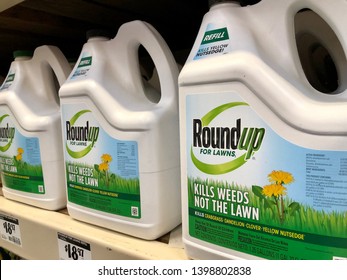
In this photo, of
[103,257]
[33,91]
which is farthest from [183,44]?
[103,257]

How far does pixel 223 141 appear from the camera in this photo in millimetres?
428

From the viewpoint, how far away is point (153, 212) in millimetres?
530

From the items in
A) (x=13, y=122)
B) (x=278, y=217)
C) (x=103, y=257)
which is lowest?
(x=103, y=257)

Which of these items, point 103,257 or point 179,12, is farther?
point 179,12

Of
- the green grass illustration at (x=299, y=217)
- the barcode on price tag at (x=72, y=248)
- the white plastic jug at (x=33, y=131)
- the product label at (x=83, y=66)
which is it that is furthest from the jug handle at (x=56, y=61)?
the green grass illustration at (x=299, y=217)

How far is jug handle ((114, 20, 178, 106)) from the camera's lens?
1.78 ft

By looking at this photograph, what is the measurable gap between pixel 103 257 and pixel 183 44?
0.71 m

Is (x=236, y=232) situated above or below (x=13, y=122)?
below

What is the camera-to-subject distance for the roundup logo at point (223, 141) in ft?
1.32

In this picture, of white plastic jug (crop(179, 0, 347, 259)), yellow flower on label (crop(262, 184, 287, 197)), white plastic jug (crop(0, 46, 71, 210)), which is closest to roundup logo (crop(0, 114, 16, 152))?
white plastic jug (crop(0, 46, 71, 210))

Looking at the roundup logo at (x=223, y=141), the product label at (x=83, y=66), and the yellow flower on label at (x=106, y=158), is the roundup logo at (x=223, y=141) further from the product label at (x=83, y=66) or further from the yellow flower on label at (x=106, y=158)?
the product label at (x=83, y=66)
